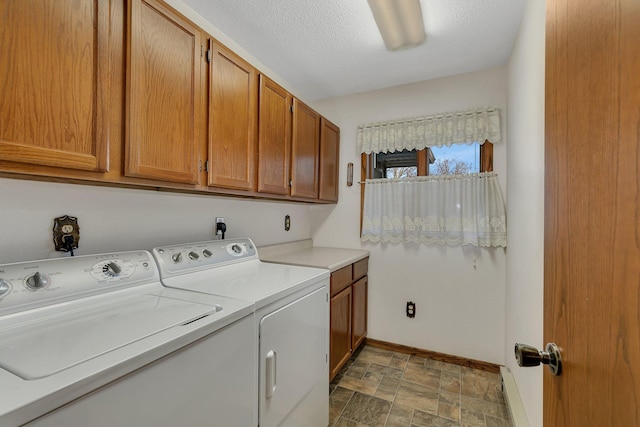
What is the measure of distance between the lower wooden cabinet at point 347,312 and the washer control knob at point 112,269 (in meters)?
1.24

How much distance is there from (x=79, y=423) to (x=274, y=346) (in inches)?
27.3

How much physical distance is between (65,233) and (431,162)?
2566mm

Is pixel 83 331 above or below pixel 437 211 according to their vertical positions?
below

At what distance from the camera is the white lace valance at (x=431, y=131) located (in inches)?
89.8

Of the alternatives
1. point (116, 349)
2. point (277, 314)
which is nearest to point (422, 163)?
point (277, 314)

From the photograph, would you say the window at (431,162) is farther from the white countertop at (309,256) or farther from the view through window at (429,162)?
the white countertop at (309,256)

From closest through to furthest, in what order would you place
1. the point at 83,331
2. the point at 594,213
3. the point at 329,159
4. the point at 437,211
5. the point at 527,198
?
the point at 594,213, the point at 83,331, the point at 527,198, the point at 437,211, the point at 329,159

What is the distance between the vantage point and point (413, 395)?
1982 mm

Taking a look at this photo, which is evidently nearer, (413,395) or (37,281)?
(37,281)

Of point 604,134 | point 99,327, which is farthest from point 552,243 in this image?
point 99,327

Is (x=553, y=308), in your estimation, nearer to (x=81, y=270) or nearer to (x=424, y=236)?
(x=81, y=270)

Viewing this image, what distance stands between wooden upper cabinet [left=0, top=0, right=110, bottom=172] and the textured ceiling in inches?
38.3

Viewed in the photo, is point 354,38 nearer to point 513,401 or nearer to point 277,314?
point 277,314

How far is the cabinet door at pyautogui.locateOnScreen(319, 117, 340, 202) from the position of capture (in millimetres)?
2539
